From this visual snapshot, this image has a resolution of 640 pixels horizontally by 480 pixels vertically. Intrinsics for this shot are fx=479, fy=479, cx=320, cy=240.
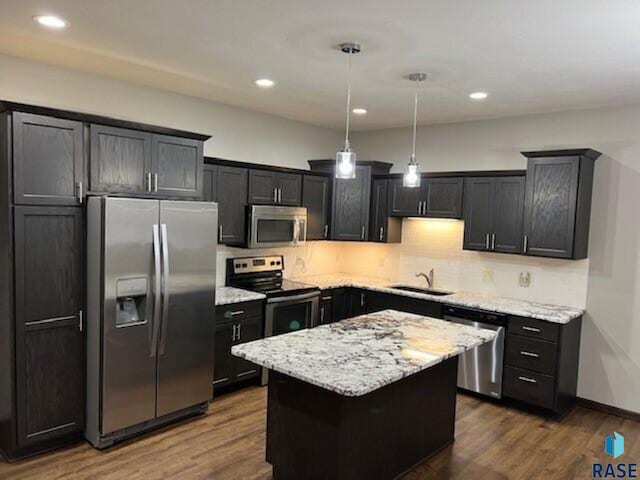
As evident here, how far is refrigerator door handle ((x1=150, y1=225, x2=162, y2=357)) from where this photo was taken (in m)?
3.46

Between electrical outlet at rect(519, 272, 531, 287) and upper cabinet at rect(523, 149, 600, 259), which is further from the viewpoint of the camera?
electrical outlet at rect(519, 272, 531, 287)

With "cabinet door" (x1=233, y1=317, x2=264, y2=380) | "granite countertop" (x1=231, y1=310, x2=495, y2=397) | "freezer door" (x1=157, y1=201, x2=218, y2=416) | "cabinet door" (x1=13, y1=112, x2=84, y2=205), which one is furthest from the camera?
"cabinet door" (x1=233, y1=317, x2=264, y2=380)

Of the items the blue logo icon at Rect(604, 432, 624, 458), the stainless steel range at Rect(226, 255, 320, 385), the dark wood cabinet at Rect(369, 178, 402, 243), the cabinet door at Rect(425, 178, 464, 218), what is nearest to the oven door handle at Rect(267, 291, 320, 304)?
the stainless steel range at Rect(226, 255, 320, 385)

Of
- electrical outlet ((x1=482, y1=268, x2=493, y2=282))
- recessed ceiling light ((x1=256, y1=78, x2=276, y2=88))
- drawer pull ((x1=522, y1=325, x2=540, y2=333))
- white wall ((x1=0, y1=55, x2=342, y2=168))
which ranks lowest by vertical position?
drawer pull ((x1=522, y1=325, x2=540, y2=333))

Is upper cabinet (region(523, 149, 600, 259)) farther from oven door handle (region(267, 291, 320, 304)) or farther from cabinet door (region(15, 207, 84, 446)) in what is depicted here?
cabinet door (region(15, 207, 84, 446))

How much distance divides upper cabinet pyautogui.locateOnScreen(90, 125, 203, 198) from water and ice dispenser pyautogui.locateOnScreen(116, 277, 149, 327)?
26.4 inches

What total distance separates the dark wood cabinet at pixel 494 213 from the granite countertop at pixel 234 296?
2206 mm

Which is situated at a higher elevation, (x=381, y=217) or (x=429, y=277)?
(x=381, y=217)

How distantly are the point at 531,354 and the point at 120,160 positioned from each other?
3729 millimetres

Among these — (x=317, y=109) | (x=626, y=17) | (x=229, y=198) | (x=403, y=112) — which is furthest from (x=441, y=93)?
(x=229, y=198)

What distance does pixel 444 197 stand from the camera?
509cm

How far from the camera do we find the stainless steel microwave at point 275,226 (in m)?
4.73

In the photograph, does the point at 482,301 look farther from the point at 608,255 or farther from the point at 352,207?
the point at 352,207
